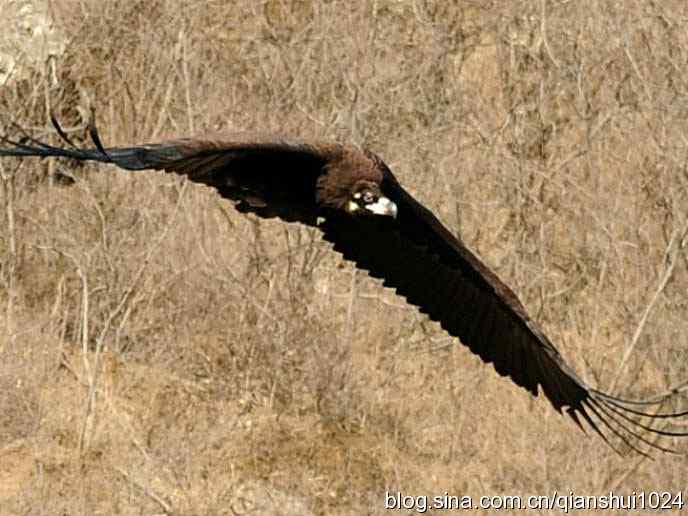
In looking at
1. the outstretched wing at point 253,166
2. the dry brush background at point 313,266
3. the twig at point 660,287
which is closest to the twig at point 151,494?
the dry brush background at point 313,266

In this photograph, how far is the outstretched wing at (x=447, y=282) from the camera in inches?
385

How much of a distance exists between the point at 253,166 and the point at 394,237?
1010 mm

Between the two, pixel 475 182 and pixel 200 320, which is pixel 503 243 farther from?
pixel 200 320

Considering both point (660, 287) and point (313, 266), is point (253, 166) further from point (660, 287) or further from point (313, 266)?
point (660, 287)

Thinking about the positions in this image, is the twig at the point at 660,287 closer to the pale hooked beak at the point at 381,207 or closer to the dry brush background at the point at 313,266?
the dry brush background at the point at 313,266

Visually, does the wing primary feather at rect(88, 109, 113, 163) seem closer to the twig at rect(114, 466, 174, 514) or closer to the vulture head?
the vulture head

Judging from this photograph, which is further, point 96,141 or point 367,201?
point 367,201

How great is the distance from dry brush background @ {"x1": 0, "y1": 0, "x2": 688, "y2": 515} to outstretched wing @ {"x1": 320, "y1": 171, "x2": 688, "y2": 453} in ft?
9.00

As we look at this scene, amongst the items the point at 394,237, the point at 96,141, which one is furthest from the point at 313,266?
the point at 96,141

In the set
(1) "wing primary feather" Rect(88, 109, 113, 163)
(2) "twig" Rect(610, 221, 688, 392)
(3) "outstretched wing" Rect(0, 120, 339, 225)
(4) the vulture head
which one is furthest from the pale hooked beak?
(2) "twig" Rect(610, 221, 688, 392)

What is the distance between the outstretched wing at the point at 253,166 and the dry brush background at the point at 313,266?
3.57 m

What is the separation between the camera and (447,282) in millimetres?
10133

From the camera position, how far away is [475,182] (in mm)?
14562

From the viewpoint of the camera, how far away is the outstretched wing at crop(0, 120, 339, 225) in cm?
819
